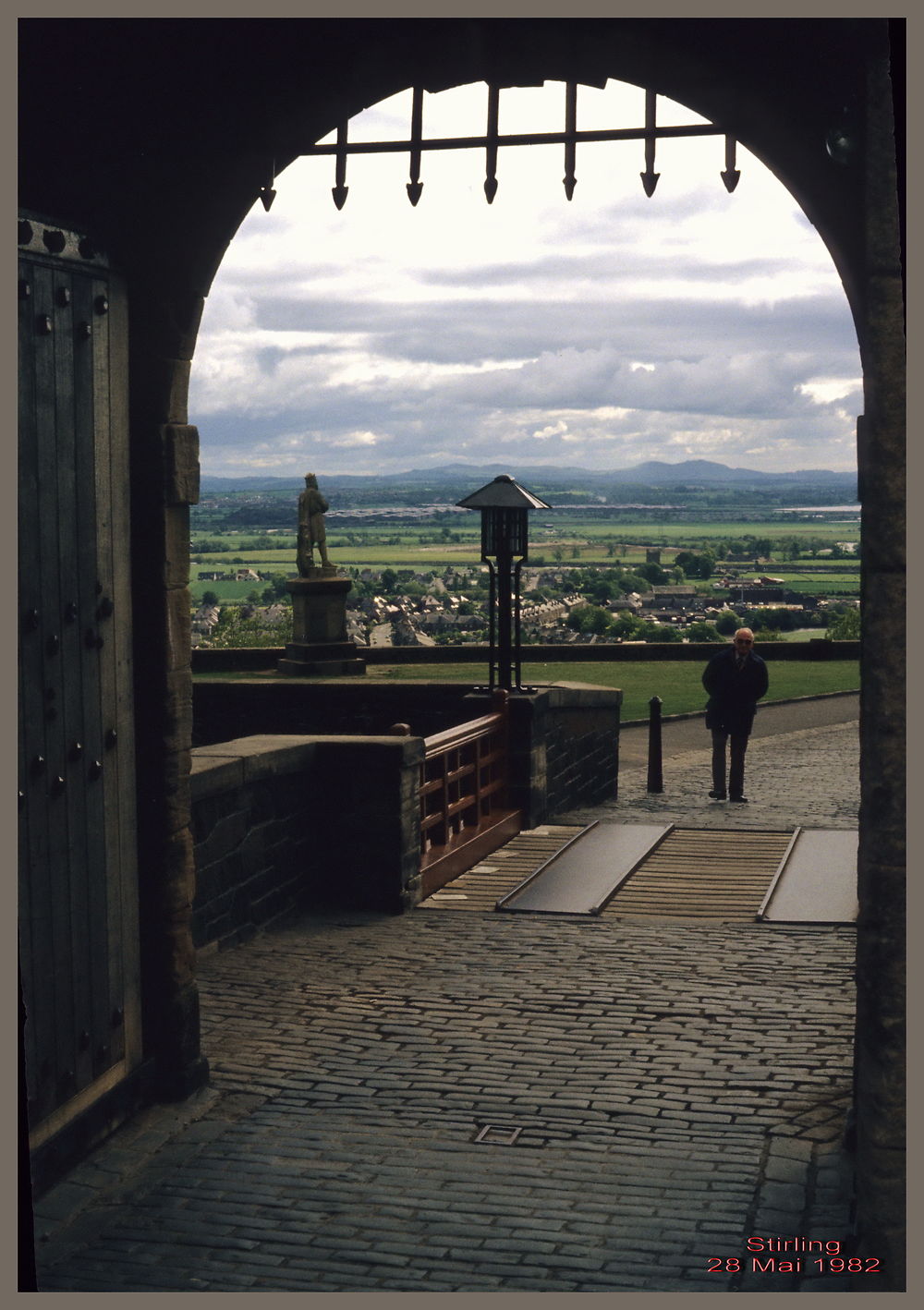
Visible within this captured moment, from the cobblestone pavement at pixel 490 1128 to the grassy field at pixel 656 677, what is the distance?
1294cm

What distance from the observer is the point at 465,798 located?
11.8m

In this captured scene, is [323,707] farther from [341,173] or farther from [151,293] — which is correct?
[151,293]

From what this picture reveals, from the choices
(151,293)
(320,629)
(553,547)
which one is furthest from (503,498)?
(553,547)

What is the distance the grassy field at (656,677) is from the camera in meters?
22.3

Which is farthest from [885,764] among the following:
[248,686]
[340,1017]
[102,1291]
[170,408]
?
[248,686]

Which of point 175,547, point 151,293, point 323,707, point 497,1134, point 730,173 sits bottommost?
point 497,1134

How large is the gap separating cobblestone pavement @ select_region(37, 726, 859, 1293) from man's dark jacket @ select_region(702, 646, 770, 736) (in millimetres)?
5218

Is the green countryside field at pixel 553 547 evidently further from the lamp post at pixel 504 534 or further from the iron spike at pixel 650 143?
the iron spike at pixel 650 143

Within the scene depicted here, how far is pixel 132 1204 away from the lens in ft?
17.4

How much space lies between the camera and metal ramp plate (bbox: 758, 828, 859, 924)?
31.5 ft

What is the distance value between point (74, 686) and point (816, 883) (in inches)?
251

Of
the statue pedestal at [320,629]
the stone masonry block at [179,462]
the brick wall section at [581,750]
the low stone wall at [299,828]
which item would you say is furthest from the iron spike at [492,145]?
the statue pedestal at [320,629]

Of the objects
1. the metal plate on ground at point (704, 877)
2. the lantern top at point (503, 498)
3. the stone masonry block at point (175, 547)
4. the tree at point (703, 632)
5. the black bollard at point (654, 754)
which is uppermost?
the lantern top at point (503, 498)

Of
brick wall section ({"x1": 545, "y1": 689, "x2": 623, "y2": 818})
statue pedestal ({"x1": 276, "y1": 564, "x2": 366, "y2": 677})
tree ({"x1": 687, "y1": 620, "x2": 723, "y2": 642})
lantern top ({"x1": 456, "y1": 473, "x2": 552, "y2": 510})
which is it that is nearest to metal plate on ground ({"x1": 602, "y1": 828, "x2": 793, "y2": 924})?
brick wall section ({"x1": 545, "y1": 689, "x2": 623, "y2": 818})
